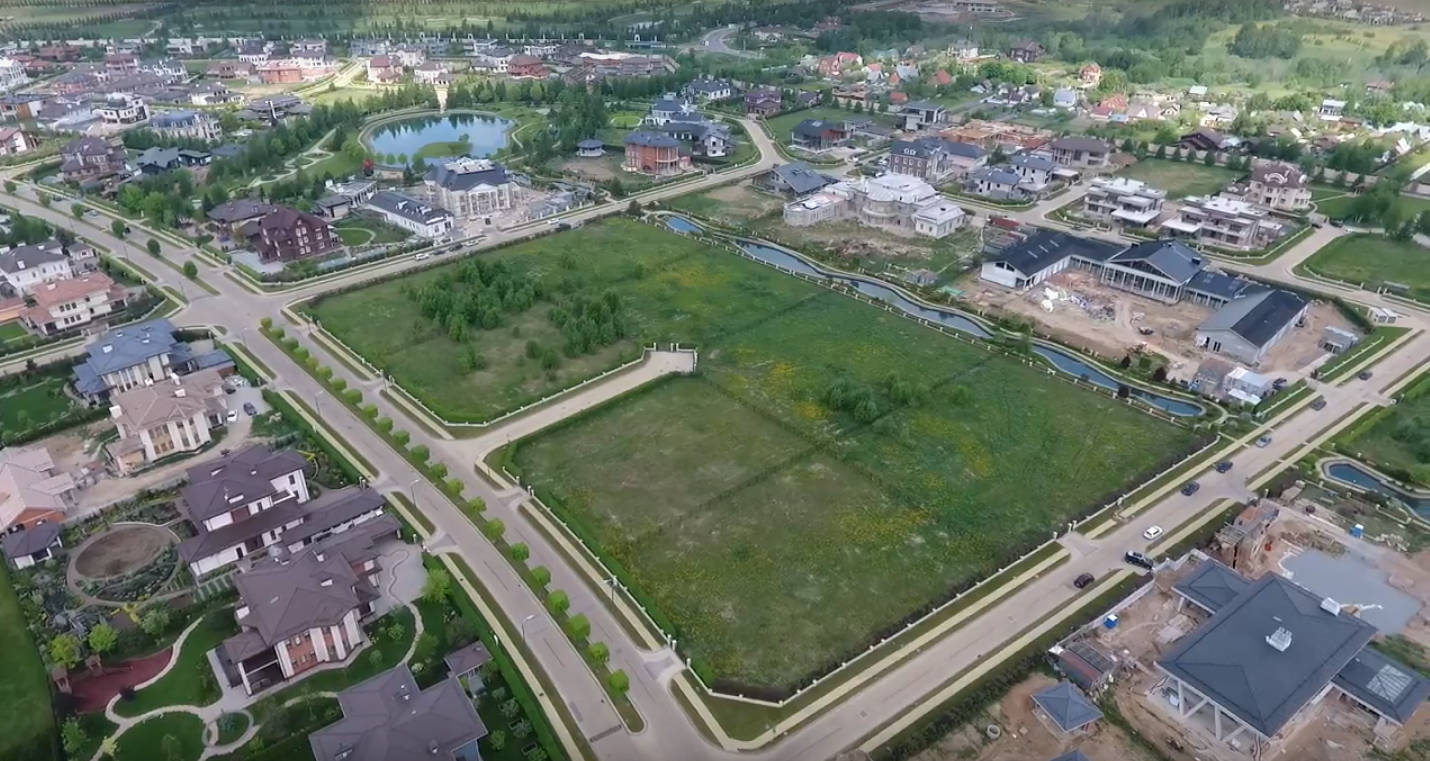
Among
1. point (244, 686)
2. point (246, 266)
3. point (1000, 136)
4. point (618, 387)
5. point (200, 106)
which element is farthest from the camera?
point (200, 106)

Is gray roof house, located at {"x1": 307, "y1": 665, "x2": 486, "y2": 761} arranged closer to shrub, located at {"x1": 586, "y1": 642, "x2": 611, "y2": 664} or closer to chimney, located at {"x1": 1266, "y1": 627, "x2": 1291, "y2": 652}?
shrub, located at {"x1": 586, "y1": 642, "x2": 611, "y2": 664}

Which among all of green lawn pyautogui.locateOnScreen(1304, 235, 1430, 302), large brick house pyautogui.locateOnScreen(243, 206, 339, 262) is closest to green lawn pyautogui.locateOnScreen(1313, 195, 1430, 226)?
green lawn pyautogui.locateOnScreen(1304, 235, 1430, 302)

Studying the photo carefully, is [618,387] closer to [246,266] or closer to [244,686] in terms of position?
[244,686]

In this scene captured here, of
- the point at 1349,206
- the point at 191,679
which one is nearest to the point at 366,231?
the point at 191,679

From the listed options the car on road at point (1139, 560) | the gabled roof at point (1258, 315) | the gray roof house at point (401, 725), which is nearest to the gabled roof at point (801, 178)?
the gabled roof at point (1258, 315)

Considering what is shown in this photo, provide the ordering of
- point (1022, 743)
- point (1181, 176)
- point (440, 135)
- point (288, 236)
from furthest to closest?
point (440, 135) < point (1181, 176) < point (288, 236) < point (1022, 743)

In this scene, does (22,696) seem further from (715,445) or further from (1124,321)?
(1124,321)

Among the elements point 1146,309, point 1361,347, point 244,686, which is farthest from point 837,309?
point 244,686
